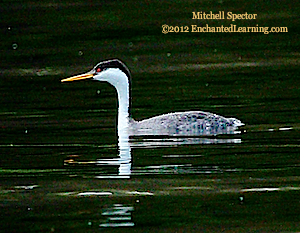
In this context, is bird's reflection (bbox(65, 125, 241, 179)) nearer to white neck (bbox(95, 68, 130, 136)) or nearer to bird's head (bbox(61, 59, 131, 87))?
white neck (bbox(95, 68, 130, 136))

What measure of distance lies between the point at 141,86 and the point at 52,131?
17.7ft

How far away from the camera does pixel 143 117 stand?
65.1ft

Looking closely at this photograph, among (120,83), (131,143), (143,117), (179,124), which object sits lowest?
(131,143)

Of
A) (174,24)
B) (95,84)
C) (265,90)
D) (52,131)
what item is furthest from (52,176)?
(174,24)

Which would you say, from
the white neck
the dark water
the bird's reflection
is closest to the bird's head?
the white neck

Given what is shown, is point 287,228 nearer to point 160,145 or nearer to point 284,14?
point 160,145

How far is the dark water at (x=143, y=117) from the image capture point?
40.2 feet

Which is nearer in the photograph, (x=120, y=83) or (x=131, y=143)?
(x=131, y=143)

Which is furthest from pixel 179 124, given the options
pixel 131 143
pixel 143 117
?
pixel 143 117

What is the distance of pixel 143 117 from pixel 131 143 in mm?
2919

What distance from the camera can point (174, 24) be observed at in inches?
1237

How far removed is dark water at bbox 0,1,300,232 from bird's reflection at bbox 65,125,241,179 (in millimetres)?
29

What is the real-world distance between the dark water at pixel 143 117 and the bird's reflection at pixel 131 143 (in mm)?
29

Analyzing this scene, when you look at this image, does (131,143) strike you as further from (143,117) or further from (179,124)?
(143,117)
